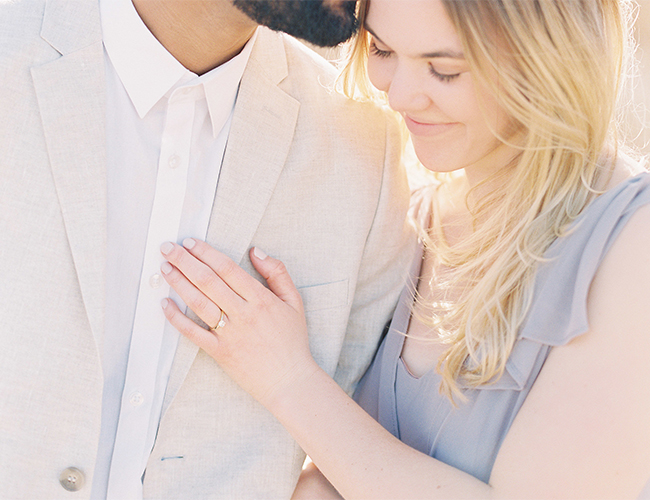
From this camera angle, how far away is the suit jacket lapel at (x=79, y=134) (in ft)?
4.23

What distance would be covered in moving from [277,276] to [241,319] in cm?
14

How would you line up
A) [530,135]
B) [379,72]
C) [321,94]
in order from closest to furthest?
1. [530,135]
2. [379,72]
3. [321,94]

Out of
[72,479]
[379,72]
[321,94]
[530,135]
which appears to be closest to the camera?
[72,479]

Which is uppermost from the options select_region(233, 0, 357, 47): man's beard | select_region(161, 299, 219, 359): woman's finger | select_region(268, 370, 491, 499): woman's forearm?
select_region(233, 0, 357, 47): man's beard

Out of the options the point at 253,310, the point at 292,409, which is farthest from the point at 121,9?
the point at 292,409

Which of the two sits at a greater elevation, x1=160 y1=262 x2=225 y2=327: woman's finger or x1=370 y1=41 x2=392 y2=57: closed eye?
x1=370 y1=41 x2=392 y2=57: closed eye

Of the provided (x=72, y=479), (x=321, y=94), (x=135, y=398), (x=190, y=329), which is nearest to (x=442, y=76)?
(x=321, y=94)

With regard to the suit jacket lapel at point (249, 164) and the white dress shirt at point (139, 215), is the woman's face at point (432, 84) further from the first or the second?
the white dress shirt at point (139, 215)

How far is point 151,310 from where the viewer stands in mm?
1423

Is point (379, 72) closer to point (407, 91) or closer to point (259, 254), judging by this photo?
point (407, 91)

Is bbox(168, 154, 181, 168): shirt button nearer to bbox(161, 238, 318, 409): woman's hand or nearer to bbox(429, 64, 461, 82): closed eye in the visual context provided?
bbox(161, 238, 318, 409): woman's hand

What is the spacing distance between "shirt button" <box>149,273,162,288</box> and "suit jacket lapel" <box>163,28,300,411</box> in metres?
0.14

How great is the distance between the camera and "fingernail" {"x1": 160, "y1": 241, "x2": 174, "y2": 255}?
4.56 ft

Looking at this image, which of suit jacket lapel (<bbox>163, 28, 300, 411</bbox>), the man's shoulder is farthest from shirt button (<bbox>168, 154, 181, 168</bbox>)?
the man's shoulder
